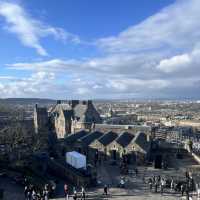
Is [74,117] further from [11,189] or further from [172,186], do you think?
[172,186]

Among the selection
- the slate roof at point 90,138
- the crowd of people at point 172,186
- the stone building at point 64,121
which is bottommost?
the crowd of people at point 172,186

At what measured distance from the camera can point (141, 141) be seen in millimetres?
58938

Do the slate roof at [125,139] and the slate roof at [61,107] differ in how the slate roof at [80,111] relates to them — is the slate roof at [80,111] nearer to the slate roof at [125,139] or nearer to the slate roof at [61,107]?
the slate roof at [61,107]

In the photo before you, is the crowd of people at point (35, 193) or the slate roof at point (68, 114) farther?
the slate roof at point (68, 114)

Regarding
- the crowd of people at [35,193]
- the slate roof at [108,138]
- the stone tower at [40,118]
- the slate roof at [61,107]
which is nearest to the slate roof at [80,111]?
the slate roof at [61,107]

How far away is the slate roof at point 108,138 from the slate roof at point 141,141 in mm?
4797

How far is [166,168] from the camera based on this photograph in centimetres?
5125

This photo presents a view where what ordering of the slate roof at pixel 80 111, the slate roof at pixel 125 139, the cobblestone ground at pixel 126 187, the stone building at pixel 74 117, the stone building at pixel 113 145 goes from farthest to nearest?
the slate roof at pixel 80 111 → the stone building at pixel 74 117 → the slate roof at pixel 125 139 → the stone building at pixel 113 145 → the cobblestone ground at pixel 126 187

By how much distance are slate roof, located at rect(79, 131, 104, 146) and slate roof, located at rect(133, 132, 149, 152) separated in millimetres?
7688

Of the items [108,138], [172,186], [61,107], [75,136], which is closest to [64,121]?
[61,107]

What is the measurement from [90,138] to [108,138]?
3102mm

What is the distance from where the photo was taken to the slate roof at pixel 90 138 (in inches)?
2448

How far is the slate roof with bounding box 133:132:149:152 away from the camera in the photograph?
186 feet

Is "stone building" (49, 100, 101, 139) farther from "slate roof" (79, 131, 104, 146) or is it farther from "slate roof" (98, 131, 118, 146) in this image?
"slate roof" (98, 131, 118, 146)
